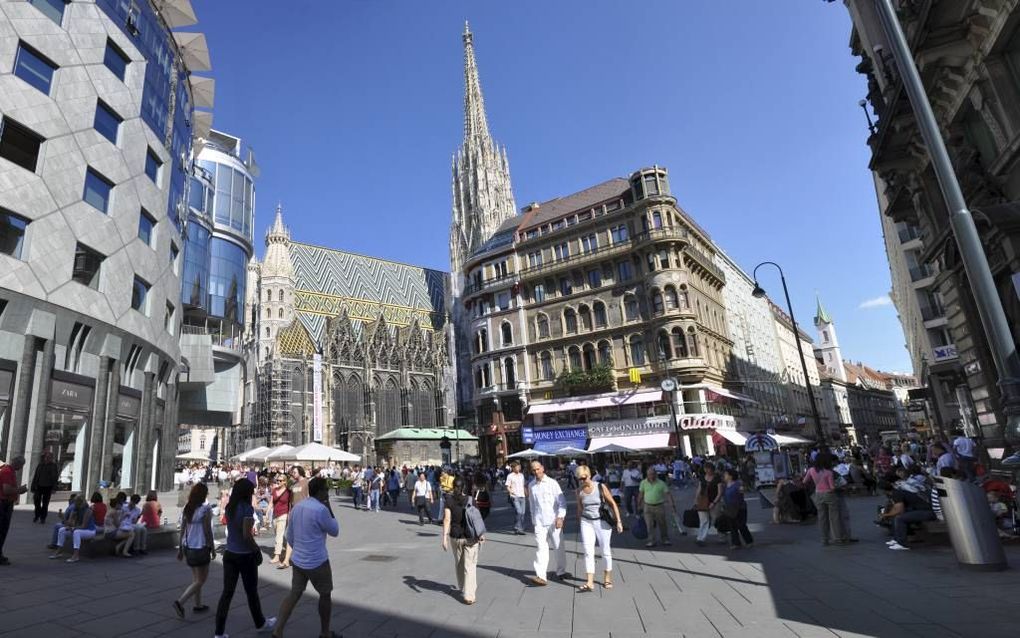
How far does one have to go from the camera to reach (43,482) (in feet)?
45.8

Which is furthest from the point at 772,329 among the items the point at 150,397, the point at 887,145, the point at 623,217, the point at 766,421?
the point at 150,397

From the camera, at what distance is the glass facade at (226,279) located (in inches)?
1927

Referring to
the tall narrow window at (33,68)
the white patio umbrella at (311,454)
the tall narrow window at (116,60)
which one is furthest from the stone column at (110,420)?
the tall narrow window at (116,60)

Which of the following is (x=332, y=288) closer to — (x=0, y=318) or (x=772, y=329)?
(x=772, y=329)

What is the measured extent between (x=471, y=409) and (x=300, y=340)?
28301 mm

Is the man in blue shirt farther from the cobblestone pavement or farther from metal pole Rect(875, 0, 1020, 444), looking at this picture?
metal pole Rect(875, 0, 1020, 444)

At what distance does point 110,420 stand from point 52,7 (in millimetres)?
16713

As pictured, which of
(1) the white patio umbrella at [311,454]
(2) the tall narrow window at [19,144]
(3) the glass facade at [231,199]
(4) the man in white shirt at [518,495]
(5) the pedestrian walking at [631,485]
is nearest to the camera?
(4) the man in white shirt at [518,495]

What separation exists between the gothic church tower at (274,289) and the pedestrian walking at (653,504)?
73.2 metres

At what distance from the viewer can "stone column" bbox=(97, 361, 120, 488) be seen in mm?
23172

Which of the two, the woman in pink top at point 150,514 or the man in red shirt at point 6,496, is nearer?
the man in red shirt at point 6,496

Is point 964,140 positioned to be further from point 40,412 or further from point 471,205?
point 471,205

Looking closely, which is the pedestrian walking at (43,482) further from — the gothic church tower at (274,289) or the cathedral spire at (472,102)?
the cathedral spire at (472,102)

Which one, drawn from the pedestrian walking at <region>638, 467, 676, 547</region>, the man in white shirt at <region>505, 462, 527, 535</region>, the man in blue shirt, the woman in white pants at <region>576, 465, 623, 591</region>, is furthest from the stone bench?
the pedestrian walking at <region>638, 467, 676, 547</region>
